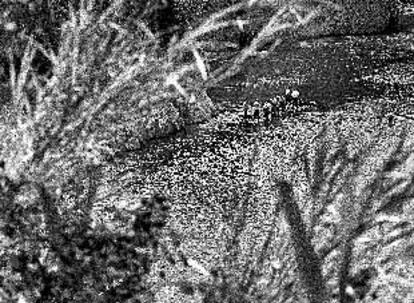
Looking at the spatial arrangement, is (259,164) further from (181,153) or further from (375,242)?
(375,242)

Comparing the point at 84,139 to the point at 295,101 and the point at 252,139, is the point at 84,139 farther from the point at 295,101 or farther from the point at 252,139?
the point at 295,101

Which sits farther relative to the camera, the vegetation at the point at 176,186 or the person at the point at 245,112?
the person at the point at 245,112

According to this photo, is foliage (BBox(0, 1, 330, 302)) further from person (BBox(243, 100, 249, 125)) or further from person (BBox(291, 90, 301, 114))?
person (BBox(291, 90, 301, 114))

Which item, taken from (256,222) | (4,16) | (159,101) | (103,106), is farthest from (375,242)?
(4,16)

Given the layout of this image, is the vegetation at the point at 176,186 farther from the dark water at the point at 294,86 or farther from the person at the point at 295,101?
the person at the point at 295,101

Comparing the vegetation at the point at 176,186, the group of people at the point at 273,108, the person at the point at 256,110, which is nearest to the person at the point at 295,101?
the group of people at the point at 273,108
